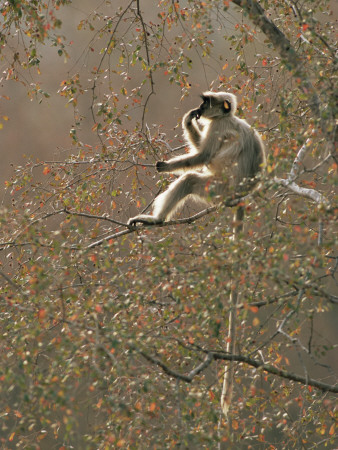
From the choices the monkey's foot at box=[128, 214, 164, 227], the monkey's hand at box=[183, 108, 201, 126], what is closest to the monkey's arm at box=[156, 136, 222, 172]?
the monkey's hand at box=[183, 108, 201, 126]

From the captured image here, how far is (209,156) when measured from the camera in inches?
215

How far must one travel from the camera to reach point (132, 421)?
3.15 metres

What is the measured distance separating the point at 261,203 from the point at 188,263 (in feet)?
1.44

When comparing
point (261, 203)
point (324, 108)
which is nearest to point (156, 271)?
point (261, 203)

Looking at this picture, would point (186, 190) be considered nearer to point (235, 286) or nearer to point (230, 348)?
point (230, 348)

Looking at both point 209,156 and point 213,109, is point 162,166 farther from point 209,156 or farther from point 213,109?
point 213,109

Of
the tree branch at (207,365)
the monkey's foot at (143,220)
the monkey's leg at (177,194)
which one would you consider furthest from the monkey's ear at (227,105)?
the tree branch at (207,365)

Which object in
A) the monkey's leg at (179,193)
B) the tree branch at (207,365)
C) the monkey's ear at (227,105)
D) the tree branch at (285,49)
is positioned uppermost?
the tree branch at (285,49)

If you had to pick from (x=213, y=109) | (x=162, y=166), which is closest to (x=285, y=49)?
(x=162, y=166)

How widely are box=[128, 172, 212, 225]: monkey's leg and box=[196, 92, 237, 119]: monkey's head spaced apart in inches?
23.8

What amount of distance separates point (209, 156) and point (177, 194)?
46 cm

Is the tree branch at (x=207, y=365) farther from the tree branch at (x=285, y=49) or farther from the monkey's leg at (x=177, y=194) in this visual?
the monkey's leg at (x=177, y=194)

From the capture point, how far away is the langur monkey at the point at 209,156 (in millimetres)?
5234

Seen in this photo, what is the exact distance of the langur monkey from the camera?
5.23 meters
